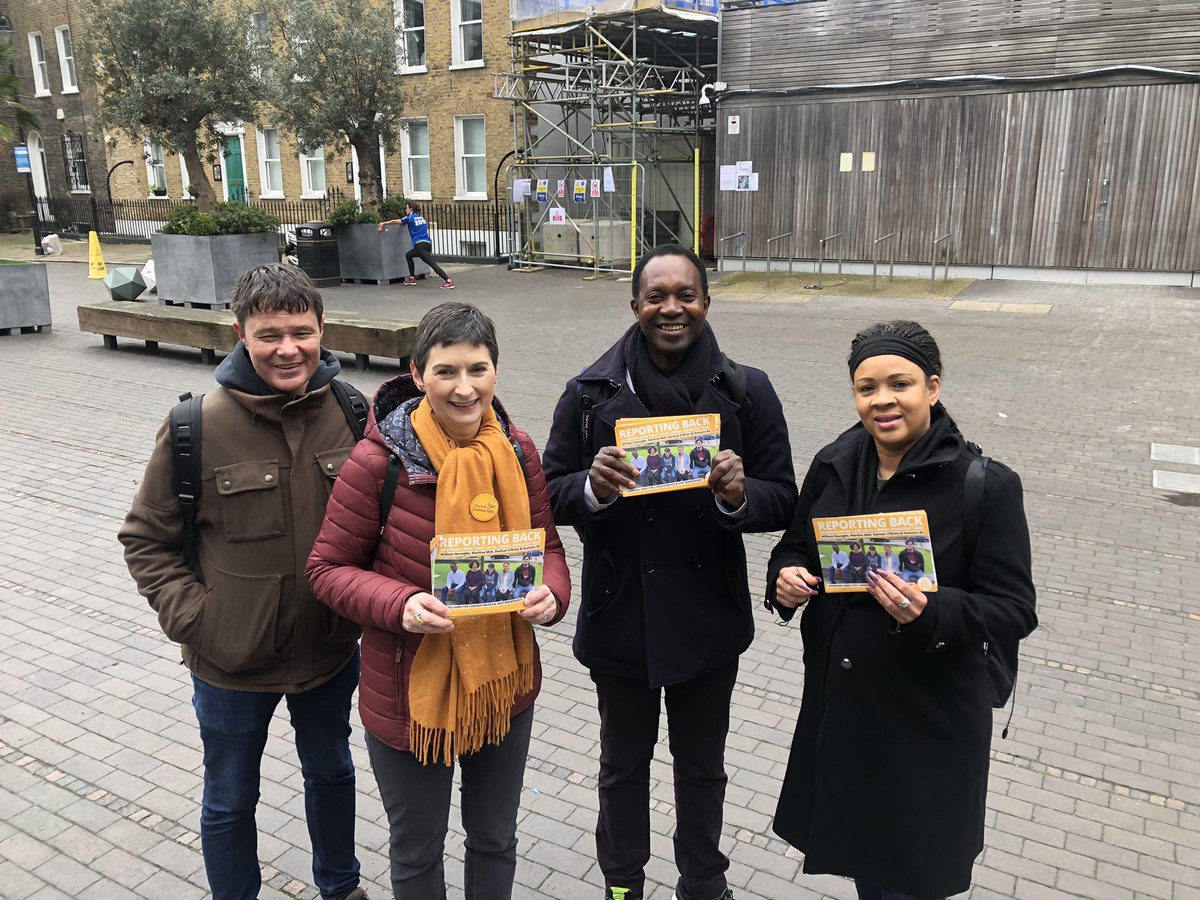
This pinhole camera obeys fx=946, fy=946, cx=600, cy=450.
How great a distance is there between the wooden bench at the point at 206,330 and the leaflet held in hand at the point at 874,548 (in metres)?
8.44

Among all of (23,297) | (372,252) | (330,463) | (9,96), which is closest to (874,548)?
(330,463)

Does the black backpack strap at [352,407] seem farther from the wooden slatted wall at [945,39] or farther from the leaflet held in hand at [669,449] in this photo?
the wooden slatted wall at [945,39]

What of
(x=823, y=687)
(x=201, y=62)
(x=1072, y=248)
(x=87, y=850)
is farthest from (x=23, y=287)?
(x=1072, y=248)

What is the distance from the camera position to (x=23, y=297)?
14.4m

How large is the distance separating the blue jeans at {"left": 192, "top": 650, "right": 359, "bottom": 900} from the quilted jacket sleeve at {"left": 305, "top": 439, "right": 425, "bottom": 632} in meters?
0.54

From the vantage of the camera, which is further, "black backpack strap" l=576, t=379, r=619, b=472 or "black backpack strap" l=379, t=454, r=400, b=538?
"black backpack strap" l=576, t=379, r=619, b=472

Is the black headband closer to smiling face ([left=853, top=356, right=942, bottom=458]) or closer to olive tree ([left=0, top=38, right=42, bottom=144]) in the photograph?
smiling face ([left=853, top=356, right=942, bottom=458])

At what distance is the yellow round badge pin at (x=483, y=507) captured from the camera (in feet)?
7.85

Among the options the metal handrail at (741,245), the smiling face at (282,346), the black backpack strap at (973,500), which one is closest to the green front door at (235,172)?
the metal handrail at (741,245)

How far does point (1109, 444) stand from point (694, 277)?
22.5 feet

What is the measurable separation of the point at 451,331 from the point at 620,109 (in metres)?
21.2

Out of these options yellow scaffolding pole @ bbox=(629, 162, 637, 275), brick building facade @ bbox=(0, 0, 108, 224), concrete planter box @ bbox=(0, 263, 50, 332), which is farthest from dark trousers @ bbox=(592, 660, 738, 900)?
brick building facade @ bbox=(0, 0, 108, 224)

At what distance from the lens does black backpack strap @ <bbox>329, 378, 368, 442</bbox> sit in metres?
2.81

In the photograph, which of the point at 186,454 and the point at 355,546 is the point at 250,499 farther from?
the point at 355,546
